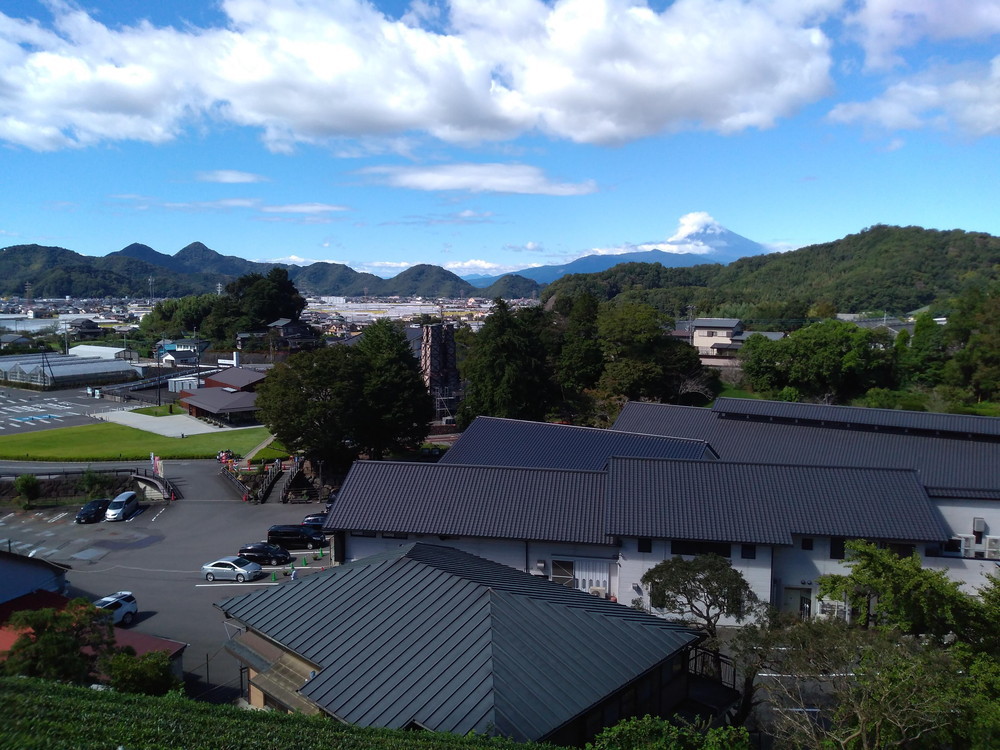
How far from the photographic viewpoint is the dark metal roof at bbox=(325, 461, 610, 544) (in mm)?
16922

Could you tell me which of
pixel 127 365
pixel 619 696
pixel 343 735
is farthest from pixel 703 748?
pixel 127 365

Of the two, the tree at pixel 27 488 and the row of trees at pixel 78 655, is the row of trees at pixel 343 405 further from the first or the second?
the row of trees at pixel 78 655

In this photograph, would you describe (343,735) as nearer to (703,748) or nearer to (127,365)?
(703,748)

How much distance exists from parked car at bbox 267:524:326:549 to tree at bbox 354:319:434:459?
7.95 m

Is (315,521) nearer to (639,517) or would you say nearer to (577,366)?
(639,517)

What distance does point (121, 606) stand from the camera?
16219 mm

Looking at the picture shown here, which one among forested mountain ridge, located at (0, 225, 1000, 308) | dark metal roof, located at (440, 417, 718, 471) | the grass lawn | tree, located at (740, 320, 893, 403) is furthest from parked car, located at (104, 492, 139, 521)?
forested mountain ridge, located at (0, 225, 1000, 308)

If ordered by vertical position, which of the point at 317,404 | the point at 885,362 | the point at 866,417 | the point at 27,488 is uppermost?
the point at 885,362

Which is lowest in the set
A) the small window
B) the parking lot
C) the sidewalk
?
the parking lot

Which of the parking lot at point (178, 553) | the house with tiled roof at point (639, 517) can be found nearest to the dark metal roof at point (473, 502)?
the house with tiled roof at point (639, 517)

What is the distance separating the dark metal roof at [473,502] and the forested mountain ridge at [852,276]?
211 feet

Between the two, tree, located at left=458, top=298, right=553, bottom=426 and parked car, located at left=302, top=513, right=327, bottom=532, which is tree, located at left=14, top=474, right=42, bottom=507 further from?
tree, located at left=458, top=298, right=553, bottom=426

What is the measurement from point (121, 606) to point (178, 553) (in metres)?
5.33

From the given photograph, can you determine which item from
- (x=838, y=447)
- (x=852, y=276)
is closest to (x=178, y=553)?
(x=838, y=447)
